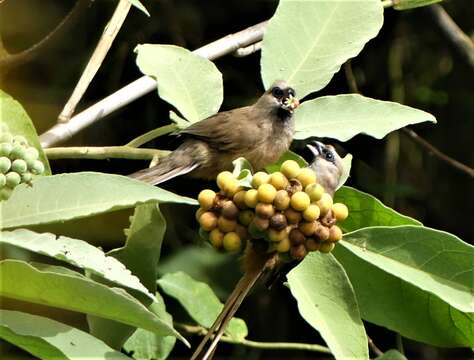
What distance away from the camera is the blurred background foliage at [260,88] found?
3066 mm

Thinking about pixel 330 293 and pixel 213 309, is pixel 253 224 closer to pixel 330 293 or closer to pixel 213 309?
pixel 330 293

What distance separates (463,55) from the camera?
2.78m

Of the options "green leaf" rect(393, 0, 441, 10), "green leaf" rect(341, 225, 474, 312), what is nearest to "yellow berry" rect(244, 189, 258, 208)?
"green leaf" rect(341, 225, 474, 312)

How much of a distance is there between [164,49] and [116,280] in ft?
2.00

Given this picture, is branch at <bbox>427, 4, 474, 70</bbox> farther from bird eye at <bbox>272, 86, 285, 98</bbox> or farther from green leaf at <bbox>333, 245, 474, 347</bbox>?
green leaf at <bbox>333, 245, 474, 347</bbox>

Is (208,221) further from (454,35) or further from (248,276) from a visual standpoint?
(454,35)

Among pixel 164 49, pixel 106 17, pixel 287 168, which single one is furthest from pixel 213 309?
pixel 106 17

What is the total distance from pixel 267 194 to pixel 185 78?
485mm

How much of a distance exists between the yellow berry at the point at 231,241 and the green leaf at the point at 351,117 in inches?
13.4

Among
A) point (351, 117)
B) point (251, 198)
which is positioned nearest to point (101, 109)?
point (351, 117)

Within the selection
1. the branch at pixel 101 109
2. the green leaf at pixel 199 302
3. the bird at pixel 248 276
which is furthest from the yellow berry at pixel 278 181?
the green leaf at pixel 199 302

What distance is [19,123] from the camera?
1.50 meters

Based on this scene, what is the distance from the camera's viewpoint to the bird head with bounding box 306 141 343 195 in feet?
5.19

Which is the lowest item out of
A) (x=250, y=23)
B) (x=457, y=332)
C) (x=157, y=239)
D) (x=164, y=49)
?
(x=457, y=332)
